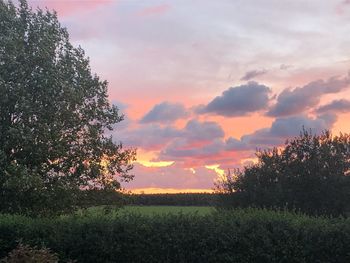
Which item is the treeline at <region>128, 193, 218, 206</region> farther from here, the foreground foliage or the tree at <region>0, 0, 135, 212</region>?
the foreground foliage

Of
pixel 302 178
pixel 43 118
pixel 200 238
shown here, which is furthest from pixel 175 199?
pixel 200 238

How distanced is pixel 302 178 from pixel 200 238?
14027 millimetres

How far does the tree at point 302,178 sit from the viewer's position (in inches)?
1111

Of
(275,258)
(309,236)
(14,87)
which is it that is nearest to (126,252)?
(275,258)

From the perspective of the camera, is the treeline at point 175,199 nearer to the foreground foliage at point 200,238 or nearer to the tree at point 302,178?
the tree at point 302,178

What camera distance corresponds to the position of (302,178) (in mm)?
28922

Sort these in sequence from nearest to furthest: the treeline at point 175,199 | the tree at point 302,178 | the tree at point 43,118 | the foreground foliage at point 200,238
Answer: the foreground foliage at point 200,238, the tree at point 43,118, the tree at point 302,178, the treeline at point 175,199

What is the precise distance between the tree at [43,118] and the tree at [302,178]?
7.43 meters

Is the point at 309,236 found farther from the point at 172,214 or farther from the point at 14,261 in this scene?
the point at 14,261

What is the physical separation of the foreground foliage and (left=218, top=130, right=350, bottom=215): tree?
1144cm

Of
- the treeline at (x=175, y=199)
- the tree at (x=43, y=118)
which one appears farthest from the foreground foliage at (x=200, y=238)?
the treeline at (x=175, y=199)

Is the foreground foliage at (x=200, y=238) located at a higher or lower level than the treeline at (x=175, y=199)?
lower

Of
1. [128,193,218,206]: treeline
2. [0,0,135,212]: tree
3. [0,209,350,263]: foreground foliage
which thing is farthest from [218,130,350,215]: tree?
[128,193,218,206]: treeline

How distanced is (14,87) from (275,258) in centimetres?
1518
